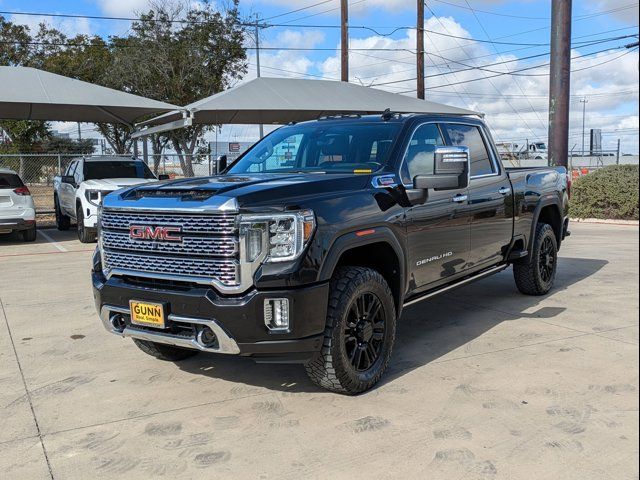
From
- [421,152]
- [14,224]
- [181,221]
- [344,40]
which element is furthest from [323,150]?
[344,40]

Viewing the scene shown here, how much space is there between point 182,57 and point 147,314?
27049mm

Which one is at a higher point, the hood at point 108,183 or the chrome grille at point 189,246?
the hood at point 108,183

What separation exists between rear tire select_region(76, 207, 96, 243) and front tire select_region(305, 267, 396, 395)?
1030cm

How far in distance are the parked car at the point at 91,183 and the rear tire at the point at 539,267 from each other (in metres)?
8.35

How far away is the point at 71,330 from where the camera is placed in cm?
625

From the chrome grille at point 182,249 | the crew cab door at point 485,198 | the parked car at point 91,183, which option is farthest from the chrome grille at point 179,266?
the parked car at point 91,183

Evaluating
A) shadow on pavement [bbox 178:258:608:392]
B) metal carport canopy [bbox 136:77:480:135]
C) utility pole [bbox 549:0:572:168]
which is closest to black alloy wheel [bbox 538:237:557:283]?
shadow on pavement [bbox 178:258:608:392]

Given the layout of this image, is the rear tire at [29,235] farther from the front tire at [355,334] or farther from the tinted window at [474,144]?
the front tire at [355,334]

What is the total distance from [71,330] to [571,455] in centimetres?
476

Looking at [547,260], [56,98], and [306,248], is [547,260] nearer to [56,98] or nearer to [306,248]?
[306,248]

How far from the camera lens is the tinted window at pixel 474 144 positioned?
19.1 feet

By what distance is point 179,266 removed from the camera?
159 inches

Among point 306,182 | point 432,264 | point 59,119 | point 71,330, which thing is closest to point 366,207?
point 306,182

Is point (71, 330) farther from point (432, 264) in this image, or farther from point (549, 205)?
point (549, 205)
